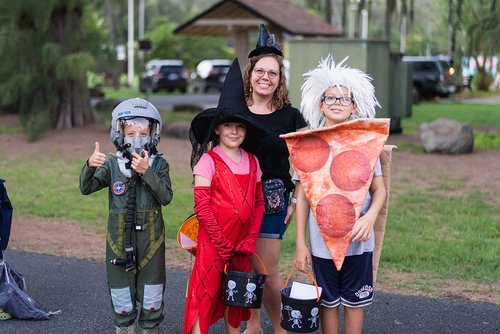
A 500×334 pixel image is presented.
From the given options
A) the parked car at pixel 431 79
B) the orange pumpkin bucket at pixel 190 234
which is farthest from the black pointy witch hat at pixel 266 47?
the parked car at pixel 431 79

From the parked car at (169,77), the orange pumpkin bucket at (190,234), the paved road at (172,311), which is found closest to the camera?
the orange pumpkin bucket at (190,234)

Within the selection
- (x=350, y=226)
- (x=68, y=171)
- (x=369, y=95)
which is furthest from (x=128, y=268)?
(x=68, y=171)

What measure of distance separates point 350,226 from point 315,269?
0.34 meters

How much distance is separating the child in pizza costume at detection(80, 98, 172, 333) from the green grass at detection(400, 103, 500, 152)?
10.7 metres

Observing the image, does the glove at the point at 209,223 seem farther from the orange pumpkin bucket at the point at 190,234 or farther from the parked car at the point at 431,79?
the parked car at the point at 431,79

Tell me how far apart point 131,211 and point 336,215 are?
3.75ft

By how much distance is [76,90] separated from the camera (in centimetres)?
1764

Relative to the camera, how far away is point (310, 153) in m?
4.14

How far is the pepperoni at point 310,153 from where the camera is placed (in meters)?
4.12

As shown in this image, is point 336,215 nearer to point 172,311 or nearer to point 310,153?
point 310,153

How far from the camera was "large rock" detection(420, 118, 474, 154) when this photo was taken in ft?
45.7

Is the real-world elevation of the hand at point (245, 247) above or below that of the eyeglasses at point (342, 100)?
below

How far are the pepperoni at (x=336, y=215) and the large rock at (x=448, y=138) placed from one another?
10310 mm

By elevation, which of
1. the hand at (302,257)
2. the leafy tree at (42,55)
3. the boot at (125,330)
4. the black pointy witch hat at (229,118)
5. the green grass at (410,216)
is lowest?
the boot at (125,330)
